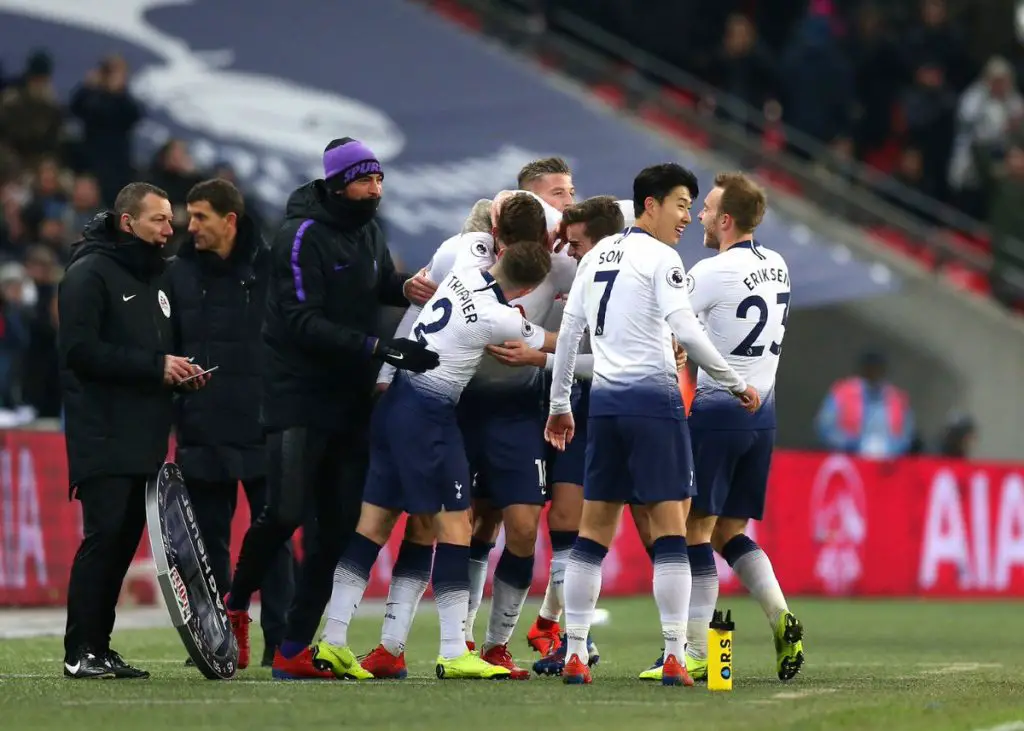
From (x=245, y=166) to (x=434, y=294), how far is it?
39.9 ft

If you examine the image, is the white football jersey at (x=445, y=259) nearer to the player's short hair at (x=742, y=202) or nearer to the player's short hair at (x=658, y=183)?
the player's short hair at (x=658, y=183)

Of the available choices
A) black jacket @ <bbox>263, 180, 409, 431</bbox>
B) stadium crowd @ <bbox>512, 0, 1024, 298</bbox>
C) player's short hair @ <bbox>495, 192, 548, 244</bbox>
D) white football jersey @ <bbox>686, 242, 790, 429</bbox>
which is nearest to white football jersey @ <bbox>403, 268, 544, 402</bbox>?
player's short hair @ <bbox>495, 192, 548, 244</bbox>

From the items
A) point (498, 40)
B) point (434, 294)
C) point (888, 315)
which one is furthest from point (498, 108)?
point (434, 294)

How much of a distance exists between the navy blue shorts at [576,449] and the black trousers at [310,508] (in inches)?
44.8

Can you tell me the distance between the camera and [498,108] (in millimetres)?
23922

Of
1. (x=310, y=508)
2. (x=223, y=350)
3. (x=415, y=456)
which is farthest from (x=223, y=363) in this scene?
(x=415, y=456)

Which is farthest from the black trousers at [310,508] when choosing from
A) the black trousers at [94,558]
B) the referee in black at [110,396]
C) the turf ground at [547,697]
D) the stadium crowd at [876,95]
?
the stadium crowd at [876,95]

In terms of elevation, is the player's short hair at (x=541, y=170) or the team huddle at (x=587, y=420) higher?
the player's short hair at (x=541, y=170)

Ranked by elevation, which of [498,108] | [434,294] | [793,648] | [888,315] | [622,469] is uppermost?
[498,108]

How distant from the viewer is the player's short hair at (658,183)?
10289 mm

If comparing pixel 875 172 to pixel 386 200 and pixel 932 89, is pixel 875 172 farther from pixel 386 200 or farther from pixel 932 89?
pixel 386 200

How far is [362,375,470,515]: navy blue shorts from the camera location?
1043 centimetres

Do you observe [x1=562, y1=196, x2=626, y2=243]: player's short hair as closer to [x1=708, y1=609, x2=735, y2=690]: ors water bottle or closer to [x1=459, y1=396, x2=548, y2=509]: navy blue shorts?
[x1=459, y1=396, x2=548, y2=509]: navy blue shorts

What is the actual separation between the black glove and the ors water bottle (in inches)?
74.0
